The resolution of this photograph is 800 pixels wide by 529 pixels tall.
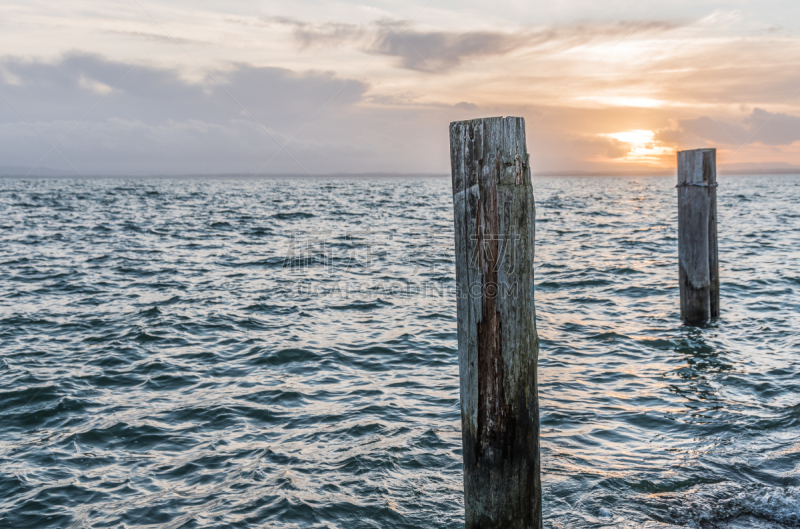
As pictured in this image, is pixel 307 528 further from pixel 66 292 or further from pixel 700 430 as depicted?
pixel 66 292

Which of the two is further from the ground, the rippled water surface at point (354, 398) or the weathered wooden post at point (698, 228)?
the weathered wooden post at point (698, 228)

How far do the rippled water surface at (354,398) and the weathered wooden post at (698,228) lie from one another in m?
0.68

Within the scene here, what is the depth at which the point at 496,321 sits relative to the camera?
3.75 m

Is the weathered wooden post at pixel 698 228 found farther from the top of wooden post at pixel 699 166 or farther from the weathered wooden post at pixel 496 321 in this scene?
the weathered wooden post at pixel 496 321

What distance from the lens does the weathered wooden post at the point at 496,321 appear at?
11.9 feet

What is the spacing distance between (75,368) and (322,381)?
12.8 feet

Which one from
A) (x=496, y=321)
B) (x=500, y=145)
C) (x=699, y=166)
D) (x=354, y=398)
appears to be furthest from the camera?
(x=699, y=166)

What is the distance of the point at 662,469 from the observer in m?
5.34

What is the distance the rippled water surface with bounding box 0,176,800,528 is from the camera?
16.4 ft

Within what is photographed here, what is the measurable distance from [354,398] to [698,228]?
6357 mm

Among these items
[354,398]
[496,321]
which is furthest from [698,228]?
[496,321]

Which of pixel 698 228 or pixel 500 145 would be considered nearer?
pixel 500 145

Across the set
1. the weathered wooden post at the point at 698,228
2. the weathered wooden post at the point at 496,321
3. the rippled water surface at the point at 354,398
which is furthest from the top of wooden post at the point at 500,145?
the weathered wooden post at the point at 698,228

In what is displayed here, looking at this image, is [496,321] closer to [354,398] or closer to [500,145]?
[500,145]
